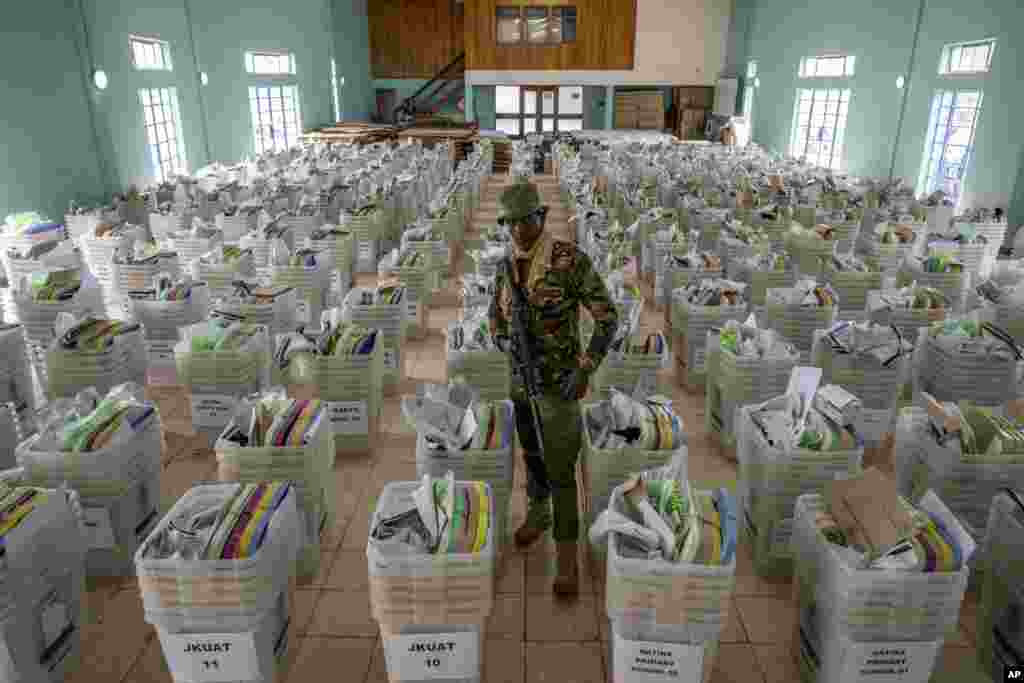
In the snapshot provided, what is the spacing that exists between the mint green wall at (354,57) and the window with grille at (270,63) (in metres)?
4.12

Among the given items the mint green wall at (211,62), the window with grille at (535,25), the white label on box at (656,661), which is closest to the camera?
the white label on box at (656,661)

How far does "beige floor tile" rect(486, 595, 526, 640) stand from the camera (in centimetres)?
314

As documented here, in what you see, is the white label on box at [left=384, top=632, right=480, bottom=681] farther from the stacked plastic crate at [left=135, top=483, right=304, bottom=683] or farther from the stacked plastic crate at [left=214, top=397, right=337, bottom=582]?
the stacked plastic crate at [left=214, top=397, right=337, bottom=582]

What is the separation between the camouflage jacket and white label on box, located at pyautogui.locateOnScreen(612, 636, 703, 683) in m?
1.12

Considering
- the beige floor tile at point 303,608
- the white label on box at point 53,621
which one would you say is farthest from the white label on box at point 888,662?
the white label on box at point 53,621

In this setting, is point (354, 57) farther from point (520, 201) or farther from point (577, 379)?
point (577, 379)

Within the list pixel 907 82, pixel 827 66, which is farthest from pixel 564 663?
pixel 827 66

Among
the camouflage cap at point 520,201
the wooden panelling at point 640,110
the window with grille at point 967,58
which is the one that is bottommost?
the camouflage cap at point 520,201

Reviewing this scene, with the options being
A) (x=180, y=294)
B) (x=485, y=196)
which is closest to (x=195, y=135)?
(x=485, y=196)

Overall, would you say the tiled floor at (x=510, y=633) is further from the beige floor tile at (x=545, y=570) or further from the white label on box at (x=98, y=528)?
the white label on box at (x=98, y=528)

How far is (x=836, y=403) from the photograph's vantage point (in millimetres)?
3381

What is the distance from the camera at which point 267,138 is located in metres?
18.6

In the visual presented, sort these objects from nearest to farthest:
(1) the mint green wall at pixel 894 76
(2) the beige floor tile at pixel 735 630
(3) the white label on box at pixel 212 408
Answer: (2) the beige floor tile at pixel 735 630 → (3) the white label on box at pixel 212 408 → (1) the mint green wall at pixel 894 76

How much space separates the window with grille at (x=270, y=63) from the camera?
1769 centimetres
